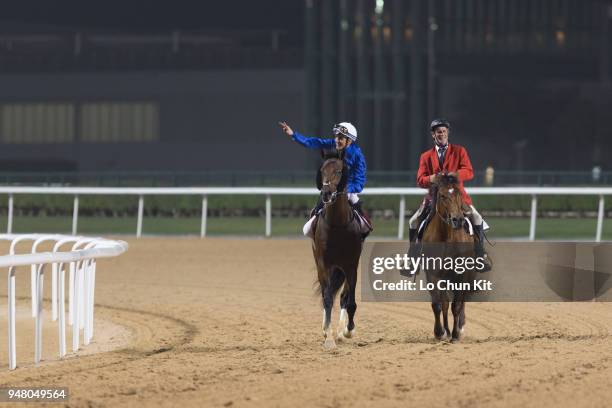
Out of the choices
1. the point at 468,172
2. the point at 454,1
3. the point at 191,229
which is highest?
the point at 454,1

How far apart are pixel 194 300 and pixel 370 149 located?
96.4ft

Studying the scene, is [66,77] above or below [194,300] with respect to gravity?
above

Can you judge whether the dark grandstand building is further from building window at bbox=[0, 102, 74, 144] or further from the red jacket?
the red jacket

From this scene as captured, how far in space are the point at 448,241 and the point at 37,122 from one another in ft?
104

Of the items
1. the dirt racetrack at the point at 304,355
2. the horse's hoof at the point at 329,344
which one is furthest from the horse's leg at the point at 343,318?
the horse's hoof at the point at 329,344

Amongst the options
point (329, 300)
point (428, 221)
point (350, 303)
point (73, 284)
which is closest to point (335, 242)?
point (329, 300)

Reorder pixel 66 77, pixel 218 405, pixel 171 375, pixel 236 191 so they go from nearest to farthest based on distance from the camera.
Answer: pixel 218 405 < pixel 171 375 < pixel 236 191 < pixel 66 77

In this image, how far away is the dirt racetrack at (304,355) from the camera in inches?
233

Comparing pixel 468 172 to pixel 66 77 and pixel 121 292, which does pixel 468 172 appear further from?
pixel 66 77

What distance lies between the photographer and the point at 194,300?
11617 millimetres

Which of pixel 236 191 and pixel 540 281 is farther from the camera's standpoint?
pixel 236 191

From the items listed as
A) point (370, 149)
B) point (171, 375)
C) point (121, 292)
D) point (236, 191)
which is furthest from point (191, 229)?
point (370, 149)

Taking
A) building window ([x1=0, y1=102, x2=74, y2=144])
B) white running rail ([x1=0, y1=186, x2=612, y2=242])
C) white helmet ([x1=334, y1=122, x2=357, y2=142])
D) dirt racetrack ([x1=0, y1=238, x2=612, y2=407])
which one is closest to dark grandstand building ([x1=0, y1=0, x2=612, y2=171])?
building window ([x1=0, y1=102, x2=74, y2=144])

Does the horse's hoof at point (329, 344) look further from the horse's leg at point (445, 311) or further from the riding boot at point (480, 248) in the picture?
the riding boot at point (480, 248)
